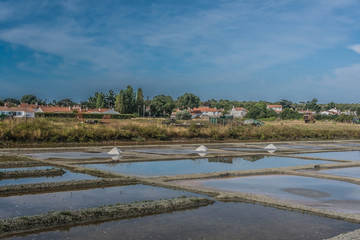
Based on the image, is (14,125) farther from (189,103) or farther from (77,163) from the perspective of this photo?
(189,103)

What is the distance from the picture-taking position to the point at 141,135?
94.2 ft

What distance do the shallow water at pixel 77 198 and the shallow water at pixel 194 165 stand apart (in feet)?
9.00

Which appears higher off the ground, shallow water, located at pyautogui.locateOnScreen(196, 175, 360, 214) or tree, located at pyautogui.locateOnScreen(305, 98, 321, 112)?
tree, located at pyautogui.locateOnScreen(305, 98, 321, 112)

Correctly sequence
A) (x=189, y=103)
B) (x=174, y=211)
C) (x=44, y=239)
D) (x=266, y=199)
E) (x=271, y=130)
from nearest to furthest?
(x=44, y=239) < (x=174, y=211) < (x=266, y=199) < (x=271, y=130) < (x=189, y=103)

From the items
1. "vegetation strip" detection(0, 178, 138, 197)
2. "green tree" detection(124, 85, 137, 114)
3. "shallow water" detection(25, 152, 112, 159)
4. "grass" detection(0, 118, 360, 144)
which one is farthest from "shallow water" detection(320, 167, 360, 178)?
"green tree" detection(124, 85, 137, 114)

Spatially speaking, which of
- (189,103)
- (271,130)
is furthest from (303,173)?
(189,103)

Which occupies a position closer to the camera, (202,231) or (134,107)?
(202,231)

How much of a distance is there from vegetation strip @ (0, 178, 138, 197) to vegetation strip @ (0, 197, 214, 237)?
2640 millimetres

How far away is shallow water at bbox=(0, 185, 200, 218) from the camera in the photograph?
814 cm

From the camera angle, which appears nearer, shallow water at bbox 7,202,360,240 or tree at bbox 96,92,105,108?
shallow water at bbox 7,202,360,240

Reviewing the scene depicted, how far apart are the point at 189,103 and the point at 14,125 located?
378 feet

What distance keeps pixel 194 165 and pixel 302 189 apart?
17.8 feet

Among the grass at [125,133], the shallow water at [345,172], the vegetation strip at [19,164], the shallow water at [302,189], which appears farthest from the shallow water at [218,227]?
the grass at [125,133]

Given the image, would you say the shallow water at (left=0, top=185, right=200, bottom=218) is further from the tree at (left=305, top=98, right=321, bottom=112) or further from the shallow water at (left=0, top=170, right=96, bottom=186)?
the tree at (left=305, top=98, right=321, bottom=112)
